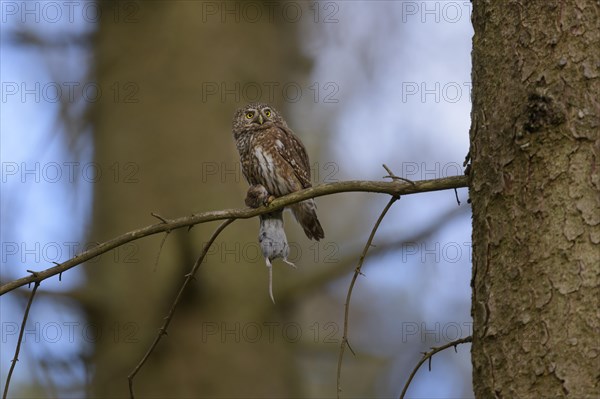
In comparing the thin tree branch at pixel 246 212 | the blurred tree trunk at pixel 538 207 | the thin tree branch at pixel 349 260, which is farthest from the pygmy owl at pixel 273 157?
the blurred tree trunk at pixel 538 207

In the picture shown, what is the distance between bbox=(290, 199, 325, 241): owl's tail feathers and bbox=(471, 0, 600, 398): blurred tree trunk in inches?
102

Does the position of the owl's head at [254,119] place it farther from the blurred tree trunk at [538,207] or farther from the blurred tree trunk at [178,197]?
the blurred tree trunk at [538,207]

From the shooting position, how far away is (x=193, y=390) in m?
5.28

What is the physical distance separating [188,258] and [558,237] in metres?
3.10

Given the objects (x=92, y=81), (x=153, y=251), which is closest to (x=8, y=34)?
(x=92, y=81)

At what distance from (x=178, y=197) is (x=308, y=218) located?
876 millimetres

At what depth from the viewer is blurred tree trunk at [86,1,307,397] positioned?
17.4ft

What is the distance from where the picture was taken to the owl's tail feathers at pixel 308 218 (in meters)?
5.31

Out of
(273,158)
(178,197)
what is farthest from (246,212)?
(178,197)

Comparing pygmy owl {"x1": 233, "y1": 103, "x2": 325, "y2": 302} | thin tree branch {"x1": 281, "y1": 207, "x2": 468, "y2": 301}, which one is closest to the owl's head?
pygmy owl {"x1": 233, "y1": 103, "x2": 325, "y2": 302}

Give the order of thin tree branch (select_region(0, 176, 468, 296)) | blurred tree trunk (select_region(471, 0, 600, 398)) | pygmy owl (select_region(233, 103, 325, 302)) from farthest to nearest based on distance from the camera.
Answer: pygmy owl (select_region(233, 103, 325, 302)), thin tree branch (select_region(0, 176, 468, 296)), blurred tree trunk (select_region(471, 0, 600, 398))

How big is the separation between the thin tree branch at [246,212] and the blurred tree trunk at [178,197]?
75.4 inches

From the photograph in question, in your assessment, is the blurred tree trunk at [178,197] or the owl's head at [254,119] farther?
the owl's head at [254,119]

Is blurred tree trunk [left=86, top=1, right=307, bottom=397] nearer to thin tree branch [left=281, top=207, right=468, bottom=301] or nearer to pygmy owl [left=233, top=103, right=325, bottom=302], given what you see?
pygmy owl [left=233, top=103, right=325, bottom=302]
